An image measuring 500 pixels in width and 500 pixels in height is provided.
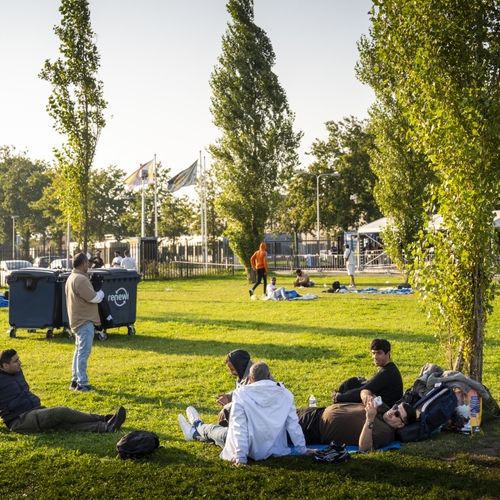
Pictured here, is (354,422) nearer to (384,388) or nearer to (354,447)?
(354,447)

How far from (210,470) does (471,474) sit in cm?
229

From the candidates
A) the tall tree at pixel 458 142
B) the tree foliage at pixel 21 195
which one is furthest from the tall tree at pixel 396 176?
the tree foliage at pixel 21 195

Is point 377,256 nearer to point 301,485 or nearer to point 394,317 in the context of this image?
point 394,317

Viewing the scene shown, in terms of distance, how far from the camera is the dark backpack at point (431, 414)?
7.06m

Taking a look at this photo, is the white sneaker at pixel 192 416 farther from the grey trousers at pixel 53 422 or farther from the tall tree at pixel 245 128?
the tall tree at pixel 245 128

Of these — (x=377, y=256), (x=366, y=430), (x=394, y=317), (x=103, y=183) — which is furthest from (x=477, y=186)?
(x=103, y=183)

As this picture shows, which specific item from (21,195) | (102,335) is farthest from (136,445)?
(21,195)

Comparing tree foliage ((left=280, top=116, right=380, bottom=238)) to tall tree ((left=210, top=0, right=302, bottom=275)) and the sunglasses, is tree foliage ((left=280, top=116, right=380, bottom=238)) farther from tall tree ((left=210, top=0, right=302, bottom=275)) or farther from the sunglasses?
the sunglasses

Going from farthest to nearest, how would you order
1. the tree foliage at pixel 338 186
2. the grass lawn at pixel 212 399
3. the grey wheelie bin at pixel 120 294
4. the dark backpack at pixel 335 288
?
1. the tree foliage at pixel 338 186
2. the dark backpack at pixel 335 288
3. the grey wheelie bin at pixel 120 294
4. the grass lawn at pixel 212 399

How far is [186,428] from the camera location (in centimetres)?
736

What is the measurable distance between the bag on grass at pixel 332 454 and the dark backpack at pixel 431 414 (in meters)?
0.87

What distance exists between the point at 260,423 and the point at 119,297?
941 cm

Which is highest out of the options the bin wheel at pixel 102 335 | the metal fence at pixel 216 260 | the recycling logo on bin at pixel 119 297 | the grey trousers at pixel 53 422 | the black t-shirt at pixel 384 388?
the metal fence at pixel 216 260

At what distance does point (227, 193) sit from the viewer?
1425 inches
